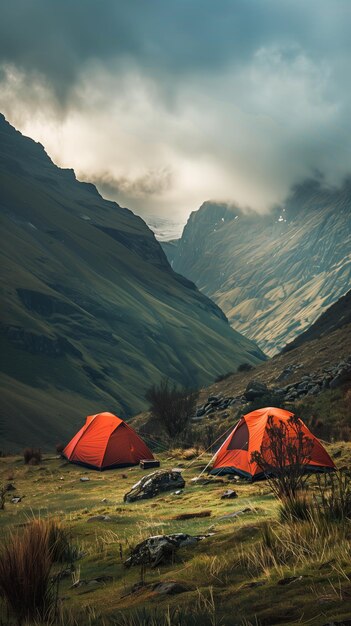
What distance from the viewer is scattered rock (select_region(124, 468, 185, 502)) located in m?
18.3

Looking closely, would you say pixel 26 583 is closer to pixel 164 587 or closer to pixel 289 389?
pixel 164 587

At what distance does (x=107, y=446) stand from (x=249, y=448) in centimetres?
1151

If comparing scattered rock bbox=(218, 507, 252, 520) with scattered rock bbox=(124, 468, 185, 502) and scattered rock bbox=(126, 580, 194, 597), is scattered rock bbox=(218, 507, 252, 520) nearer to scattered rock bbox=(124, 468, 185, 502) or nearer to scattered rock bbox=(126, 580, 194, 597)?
scattered rock bbox=(126, 580, 194, 597)

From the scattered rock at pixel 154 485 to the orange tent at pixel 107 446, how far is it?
10.9m

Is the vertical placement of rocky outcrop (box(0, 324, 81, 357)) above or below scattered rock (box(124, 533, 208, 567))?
above

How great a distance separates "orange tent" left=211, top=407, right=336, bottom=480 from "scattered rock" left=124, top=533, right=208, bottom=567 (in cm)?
1109

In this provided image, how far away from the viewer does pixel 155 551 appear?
27.5ft

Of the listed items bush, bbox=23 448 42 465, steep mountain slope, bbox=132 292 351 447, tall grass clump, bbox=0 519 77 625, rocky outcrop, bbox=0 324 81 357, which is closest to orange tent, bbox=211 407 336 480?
steep mountain slope, bbox=132 292 351 447

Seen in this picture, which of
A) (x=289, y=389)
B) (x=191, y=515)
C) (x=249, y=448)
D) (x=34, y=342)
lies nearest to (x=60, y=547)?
(x=191, y=515)

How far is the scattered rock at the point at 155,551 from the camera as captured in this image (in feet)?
27.2

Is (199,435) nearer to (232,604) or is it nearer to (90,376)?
(232,604)

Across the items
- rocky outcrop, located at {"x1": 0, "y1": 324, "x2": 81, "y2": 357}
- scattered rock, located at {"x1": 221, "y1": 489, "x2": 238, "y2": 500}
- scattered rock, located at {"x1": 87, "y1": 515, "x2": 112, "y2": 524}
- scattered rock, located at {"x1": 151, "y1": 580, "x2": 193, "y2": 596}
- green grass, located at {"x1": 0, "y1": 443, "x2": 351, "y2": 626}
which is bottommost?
scattered rock, located at {"x1": 221, "y1": 489, "x2": 238, "y2": 500}

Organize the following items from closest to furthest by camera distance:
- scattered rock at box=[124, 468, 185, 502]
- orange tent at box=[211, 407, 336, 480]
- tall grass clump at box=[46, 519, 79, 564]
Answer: tall grass clump at box=[46, 519, 79, 564] → scattered rock at box=[124, 468, 185, 502] → orange tent at box=[211, 407, 336, 480]

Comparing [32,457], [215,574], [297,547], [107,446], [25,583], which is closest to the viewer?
[25,583]
